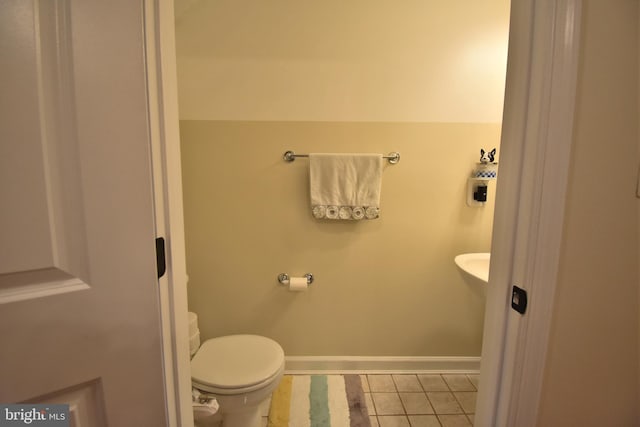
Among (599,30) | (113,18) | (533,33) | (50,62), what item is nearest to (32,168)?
(50,62)

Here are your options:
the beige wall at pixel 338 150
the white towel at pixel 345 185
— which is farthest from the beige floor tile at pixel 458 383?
→ the white towel at pixel 345 185

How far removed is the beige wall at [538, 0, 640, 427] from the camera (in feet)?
1.83

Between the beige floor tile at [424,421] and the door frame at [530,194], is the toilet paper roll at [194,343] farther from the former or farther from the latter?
the door frame at [530,194]

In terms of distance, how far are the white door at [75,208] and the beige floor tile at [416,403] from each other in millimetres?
1448

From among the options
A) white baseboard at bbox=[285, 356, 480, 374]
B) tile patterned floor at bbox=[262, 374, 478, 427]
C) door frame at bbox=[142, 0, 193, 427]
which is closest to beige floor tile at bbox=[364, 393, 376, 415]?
tile patterned floor at bbox=[262, 374, 478, 427]

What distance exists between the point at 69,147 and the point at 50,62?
0.42 ft

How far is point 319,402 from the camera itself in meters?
1.47

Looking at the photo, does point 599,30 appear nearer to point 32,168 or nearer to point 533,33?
point 533,33

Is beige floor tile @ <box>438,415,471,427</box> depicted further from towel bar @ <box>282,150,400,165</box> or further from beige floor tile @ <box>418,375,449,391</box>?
towel bar @ <box>282,150,400,165</box>

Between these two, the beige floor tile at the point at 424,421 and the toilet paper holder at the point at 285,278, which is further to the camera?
the toilet paper holder at the point at 285,278

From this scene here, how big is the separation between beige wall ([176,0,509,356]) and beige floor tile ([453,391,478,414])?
0.22 metres

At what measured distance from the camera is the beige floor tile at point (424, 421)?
136 centimetres

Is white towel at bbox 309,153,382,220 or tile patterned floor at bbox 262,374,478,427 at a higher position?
white towel at bbox 309,153,382,220

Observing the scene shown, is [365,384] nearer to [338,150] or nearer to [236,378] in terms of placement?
[236,378]
